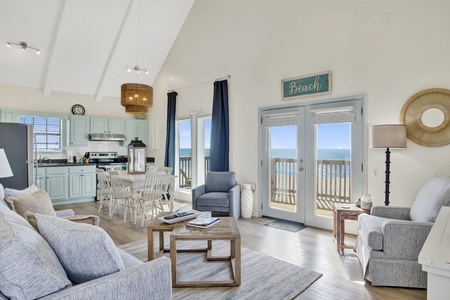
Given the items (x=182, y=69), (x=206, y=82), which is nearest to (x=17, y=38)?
(x=182, y=69)

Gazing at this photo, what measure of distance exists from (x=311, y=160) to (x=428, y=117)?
5.48 feet

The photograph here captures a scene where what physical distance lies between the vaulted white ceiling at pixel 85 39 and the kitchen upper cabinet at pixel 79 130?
79 cm

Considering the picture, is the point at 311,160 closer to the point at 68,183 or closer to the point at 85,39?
the point at 68,183

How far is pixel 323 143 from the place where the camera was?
14.6ft

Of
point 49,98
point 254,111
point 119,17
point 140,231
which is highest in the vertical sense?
point 119,17

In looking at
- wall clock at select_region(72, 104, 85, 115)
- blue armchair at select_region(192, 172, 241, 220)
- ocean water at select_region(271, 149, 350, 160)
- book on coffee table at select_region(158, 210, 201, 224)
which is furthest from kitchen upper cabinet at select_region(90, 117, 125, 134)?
book on coffee table at select_region(158, 210, 201, 224)

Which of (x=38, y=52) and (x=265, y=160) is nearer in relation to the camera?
(x=265, y=160)

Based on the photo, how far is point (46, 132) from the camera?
666 cm

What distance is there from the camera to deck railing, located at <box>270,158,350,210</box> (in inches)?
169

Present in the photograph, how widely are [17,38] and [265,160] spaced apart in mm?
5613

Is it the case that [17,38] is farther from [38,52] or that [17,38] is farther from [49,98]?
[49,98]

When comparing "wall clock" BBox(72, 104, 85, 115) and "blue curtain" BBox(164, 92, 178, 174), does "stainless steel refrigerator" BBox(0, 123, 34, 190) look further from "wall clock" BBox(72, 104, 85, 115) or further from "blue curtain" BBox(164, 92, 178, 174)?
"blue curtain" BBox(164, 92, 178, 174)

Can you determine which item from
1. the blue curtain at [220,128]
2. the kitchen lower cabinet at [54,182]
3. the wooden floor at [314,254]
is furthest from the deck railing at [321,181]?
the kitchen lower cabinet at [54,182]

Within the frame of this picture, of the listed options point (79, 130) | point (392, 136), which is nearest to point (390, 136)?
point (392, 136)
